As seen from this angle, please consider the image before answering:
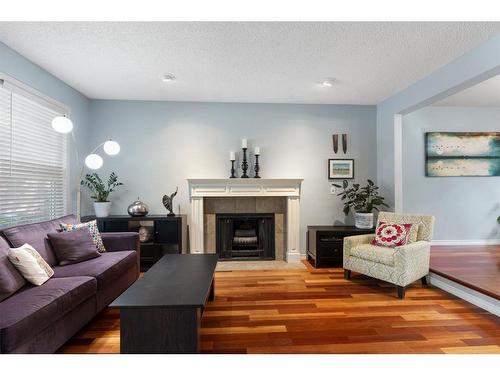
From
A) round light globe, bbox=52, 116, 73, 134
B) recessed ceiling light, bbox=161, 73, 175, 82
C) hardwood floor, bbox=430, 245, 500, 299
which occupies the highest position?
recessed ceiling light, bbox=161, 73, 175, 82

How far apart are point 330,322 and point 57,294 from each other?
1954 mm

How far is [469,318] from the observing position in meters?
2.32

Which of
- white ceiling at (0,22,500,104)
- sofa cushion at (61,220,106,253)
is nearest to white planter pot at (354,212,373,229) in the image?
white ceiling at (0,22,500,104)

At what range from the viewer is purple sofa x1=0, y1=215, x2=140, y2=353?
1471 mm

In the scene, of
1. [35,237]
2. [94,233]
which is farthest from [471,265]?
[35,237]

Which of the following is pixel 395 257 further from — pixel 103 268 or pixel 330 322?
pixel 103 268

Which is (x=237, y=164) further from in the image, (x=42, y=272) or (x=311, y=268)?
(x=42, y=272)

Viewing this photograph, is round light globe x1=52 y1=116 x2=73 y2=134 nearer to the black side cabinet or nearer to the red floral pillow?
the black side cabinet

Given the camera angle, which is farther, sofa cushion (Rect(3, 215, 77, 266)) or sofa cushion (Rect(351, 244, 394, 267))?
sofa cushion (Rect(351, 244, 394, 267))

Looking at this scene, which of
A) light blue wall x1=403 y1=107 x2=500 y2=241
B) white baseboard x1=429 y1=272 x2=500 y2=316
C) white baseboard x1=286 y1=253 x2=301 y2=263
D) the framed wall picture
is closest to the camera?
white baseboard x1=429 y1=272 x2=500 y2=316

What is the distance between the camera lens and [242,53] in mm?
2656

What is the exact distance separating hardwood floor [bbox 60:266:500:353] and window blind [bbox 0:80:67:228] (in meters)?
1.41

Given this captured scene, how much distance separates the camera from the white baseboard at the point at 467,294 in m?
2.42

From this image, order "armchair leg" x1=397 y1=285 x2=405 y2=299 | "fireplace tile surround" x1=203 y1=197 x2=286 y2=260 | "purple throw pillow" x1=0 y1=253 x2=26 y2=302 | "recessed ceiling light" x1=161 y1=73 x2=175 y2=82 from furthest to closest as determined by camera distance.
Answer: "fireplace tile surround" x1=203 y1=197 x2=286 y2=260 < "recessed ceiling light" x1=161 y1=73 x2=175 y2=82 < "armchair leg" x1=397 y1=285 x2=405 y2=299 < "purple throw pillow" x1=0 y1=253 x2=26 y2=302
